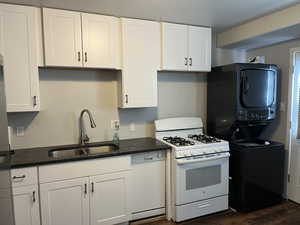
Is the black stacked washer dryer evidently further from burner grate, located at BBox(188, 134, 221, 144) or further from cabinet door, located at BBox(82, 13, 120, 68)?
cabinet door, located at BBox(82, 13, 120, 68)

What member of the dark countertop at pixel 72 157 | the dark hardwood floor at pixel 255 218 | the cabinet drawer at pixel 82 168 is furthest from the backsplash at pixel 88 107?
the dark hardwood floor at pixel 255 218

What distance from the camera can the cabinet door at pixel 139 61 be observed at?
258cm

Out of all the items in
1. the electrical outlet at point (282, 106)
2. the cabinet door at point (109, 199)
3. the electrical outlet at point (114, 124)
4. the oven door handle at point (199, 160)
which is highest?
the electrical outlet at point (282, 106)

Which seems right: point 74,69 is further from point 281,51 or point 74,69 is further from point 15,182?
point 281,51

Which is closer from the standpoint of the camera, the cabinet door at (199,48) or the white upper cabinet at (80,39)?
the white upper cabinet at (80,39)

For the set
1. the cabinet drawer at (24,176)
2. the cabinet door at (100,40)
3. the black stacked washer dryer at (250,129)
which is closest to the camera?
the cabinet drawer at (24,176)

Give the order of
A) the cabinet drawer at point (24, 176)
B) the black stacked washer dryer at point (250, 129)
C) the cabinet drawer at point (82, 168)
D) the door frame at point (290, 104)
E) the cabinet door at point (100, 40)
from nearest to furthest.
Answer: the cabinet drawer at point (24, 176) → the cabinet drawer at point (82, 168) → the cabinet door at point (100, 40) → the black stacked washer dryer at point (250, 129) → the door frame at point (290, 104)

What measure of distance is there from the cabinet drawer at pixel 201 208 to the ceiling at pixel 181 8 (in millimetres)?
2191

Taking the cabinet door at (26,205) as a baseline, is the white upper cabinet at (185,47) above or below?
above

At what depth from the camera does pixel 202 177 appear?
2598 mm

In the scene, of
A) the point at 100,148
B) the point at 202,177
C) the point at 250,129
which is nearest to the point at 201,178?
the point at 202,177

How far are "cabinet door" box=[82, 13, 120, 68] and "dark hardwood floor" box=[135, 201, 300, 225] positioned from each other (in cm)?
194

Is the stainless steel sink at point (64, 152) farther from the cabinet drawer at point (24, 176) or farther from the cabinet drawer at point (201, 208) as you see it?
the cabinet drawer at point (201, 208)

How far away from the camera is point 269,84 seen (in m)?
2.85
